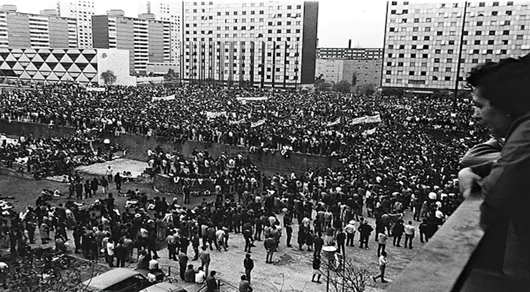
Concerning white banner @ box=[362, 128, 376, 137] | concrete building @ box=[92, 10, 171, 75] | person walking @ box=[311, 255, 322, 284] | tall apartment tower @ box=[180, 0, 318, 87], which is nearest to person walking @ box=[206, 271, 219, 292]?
person walking @ box=[311, 255, 322, 284]

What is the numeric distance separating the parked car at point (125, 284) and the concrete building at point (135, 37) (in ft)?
390

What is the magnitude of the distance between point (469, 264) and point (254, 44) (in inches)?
3385

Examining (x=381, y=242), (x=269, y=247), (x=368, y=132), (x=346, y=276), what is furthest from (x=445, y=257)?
(x=368, y=132)

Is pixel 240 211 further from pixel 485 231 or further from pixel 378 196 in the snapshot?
pixel 485 231

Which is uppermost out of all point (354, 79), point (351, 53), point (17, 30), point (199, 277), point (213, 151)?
point (351, 53)

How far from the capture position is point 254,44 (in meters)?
85.6

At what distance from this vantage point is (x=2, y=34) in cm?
12419

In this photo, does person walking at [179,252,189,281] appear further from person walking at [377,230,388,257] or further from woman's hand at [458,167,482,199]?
woman's hand at [458,167,482,199]

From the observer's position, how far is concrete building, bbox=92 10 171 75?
126 meters

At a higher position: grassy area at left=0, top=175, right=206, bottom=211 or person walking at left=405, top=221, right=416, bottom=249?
person walking at left=405, top=221, right=416, bottom=249

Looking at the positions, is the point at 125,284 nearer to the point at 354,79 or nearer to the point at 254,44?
the point at 254,44

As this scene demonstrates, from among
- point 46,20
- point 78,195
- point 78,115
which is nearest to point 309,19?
point 78,115

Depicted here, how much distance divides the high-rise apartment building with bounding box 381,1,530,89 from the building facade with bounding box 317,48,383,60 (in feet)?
250

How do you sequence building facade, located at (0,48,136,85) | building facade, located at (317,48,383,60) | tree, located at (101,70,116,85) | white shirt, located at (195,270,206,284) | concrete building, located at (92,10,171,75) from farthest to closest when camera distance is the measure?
1. building facade, located at (317,48,383,60)
2. concrete building, located at (92,10,171,75)
3. building facade, located at (0,48,136,85)
4. tree, located at (101,70,116,85)
5. white shirt, located at (195,270,206,284)
